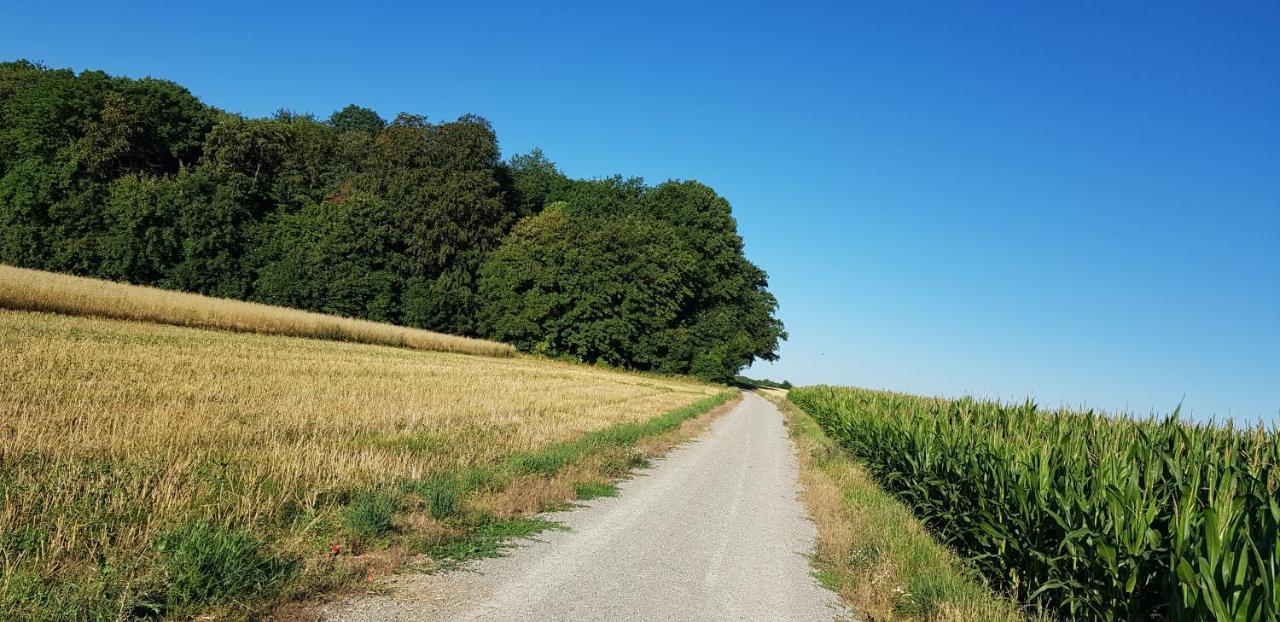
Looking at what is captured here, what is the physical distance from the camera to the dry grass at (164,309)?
954 inches

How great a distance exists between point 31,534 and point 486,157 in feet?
204

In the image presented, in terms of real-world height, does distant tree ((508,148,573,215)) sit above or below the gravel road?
above

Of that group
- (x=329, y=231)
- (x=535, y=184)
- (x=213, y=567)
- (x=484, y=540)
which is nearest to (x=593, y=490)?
(x=484, y=540)

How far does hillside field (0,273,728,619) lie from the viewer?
13.6 feet

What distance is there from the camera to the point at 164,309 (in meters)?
28.9

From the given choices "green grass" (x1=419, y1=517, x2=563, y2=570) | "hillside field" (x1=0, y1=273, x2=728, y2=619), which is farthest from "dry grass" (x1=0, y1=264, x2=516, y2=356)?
"green grass" (x1=419, y1=517, x2=563, y2=570)

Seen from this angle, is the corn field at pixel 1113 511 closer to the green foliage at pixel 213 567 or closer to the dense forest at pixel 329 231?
the green foliage at pixel 213 567

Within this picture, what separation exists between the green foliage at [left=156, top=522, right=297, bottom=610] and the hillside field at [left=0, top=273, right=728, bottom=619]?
14 millimetres

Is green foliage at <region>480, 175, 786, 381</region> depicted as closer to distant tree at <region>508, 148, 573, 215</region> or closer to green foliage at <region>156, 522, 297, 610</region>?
distant tree at <region>508, 148, 573, 215</region>

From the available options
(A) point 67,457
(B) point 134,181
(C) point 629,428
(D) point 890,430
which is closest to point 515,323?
(B) point 134,181

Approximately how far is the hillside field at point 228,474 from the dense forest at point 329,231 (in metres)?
39.8

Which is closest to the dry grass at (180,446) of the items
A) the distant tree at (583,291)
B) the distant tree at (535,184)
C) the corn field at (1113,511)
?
the corn field at (1113,511)

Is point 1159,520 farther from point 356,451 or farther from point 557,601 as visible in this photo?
point 356,451

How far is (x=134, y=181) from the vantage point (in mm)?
49500
